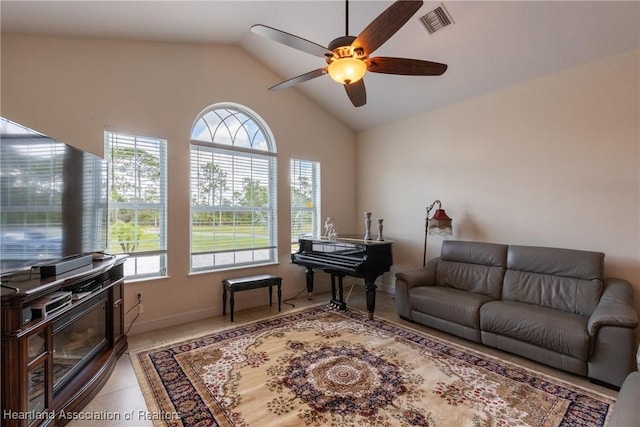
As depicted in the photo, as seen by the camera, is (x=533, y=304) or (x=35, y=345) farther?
(x=533, y=304)

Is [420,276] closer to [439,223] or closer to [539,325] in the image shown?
[439,223]

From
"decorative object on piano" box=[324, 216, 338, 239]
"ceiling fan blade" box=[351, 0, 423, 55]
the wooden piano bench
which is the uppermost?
"ceiling fan blade" box=[351, 0, 423, 55]

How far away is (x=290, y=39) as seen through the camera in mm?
2021

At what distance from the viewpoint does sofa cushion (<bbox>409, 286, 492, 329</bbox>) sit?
2.96 meters

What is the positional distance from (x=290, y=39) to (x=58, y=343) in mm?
2555

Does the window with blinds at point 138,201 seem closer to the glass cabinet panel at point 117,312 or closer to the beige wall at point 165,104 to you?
the beige wall at point 165,104

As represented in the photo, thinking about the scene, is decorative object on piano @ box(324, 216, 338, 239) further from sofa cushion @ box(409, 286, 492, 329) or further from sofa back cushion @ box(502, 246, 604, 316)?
sofa back cushion @ box(502, 246, 604, 316)

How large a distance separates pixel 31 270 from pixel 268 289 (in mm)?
2599

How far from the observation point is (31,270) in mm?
2014

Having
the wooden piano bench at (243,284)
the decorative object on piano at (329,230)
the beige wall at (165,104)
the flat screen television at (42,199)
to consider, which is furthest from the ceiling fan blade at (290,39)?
the decorative object on piano at (329,230)

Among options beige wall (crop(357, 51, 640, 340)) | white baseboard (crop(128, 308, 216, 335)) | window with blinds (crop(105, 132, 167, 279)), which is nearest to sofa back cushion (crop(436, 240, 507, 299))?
beige wall (crop(357, 51, 640, 340))

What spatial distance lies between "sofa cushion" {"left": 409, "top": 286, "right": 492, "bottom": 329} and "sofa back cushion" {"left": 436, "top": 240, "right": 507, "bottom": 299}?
170mm

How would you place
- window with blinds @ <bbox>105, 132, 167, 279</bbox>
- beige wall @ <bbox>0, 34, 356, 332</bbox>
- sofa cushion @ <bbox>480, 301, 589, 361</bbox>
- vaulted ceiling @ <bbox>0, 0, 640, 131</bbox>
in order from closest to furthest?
1. sofa cushion @ <bbox>480, 301, 589, 361</bbox>
2. vaulted ceiling @ <bbox>0, 0, 640, 131</bbox>
3. beige wall @ <bbox>0, 34, 356, 332</bbox>
4. window with blinds @ <bbox>105, 132, 167, 279</bbox>

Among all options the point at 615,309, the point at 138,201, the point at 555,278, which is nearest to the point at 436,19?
the point at 555,278
